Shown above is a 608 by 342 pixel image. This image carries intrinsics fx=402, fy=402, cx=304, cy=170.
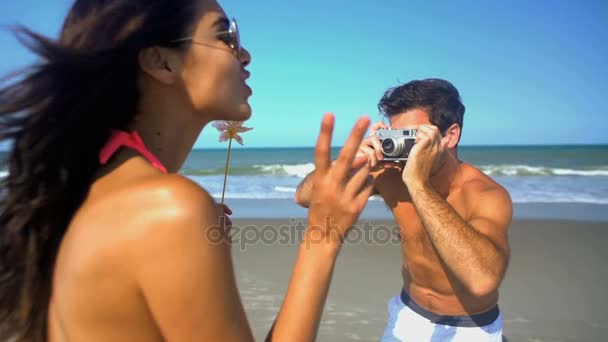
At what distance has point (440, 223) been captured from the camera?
2.07m

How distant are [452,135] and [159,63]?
7.58 feet

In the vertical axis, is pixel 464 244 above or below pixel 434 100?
below

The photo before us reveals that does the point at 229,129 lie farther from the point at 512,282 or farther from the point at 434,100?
the point at 512,282

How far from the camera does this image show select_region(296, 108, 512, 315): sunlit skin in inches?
79.2

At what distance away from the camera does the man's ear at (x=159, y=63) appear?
1021mm

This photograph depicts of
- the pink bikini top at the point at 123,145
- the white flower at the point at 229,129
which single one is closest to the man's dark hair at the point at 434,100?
the white flower at the point at 229,129

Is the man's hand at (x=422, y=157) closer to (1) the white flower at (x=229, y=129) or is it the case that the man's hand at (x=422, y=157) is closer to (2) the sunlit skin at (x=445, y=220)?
(2) the sunlit skin at (x=445, y=220)

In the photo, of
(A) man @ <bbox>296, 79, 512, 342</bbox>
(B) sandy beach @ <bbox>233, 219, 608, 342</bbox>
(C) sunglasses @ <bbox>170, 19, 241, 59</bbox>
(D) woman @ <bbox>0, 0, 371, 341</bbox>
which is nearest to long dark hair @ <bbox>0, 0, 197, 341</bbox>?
(D) woman @ <bbox>0, 0, 371, 341</bbox>

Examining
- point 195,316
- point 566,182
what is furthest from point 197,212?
point 566,182

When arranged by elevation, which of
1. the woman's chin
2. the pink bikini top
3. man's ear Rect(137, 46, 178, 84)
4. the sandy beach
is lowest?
the sandy beach

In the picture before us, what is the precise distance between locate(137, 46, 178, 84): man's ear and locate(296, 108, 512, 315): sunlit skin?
0.78 meters

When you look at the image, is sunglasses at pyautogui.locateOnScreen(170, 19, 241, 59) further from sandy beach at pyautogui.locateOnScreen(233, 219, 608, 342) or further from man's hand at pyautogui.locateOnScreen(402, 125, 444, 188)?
sandy beach at pyautogui.locateOnScreen(233, 219, 608, 342)

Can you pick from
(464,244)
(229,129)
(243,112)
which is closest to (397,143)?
(464,244)

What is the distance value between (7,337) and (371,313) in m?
3.94
